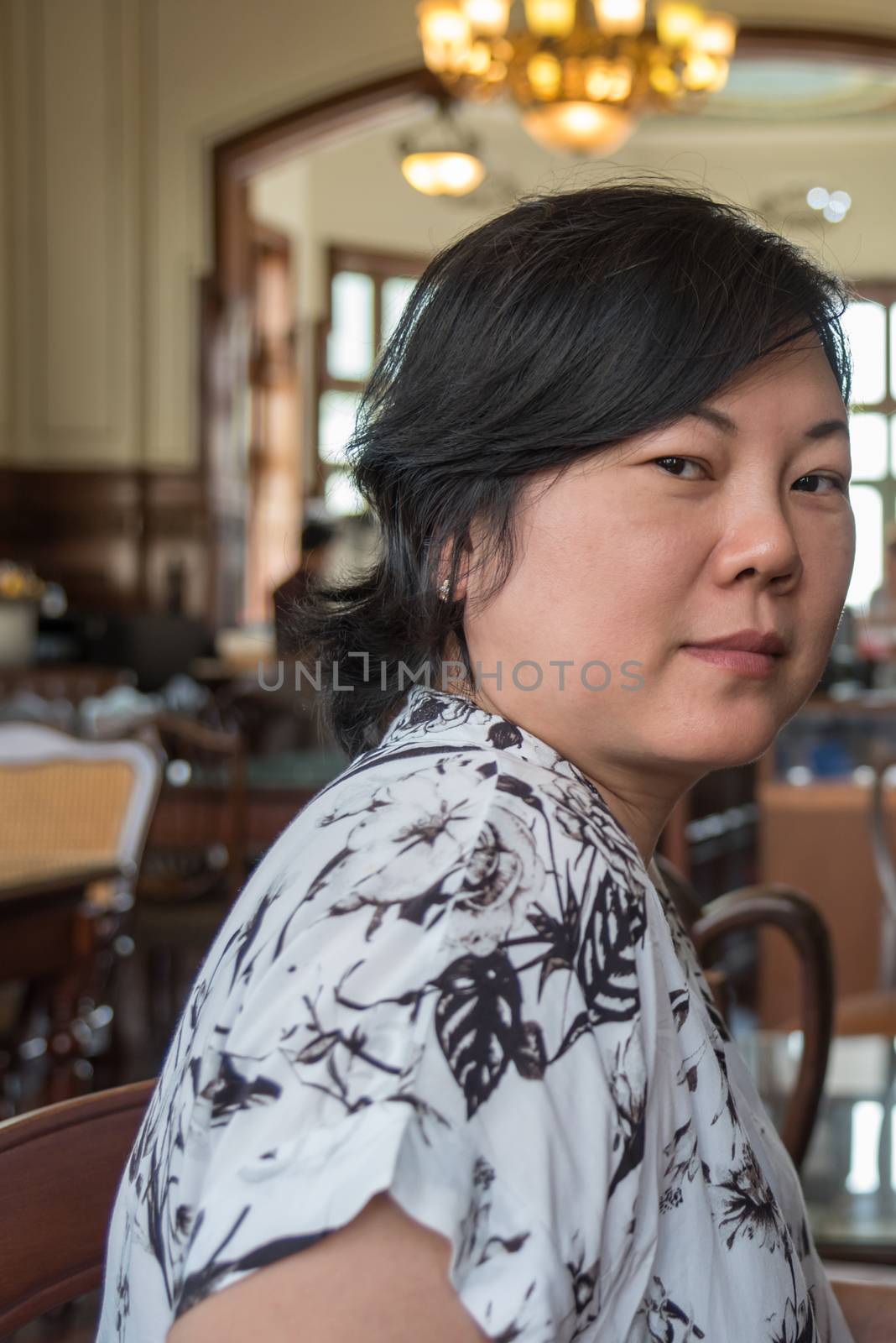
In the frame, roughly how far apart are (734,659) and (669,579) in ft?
0.20

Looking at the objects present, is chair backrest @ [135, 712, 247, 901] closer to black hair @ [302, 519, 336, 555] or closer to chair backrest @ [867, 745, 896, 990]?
black hair @ [302, 519, 336, 555]

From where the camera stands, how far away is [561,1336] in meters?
0.52

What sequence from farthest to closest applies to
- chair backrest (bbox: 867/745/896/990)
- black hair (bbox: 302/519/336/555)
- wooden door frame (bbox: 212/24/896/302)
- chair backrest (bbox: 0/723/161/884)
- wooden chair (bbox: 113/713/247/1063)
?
1. wooden door frame (bbox: 212/24/896/302)
2. black hair (bbox: 302/519/336/555)
3. wooden chair (bbox: 113/713/247/1063)
4. chair backrest (bbox: 0/723/161/884)
5. chair backrest (bbox: 867/745/896/990)

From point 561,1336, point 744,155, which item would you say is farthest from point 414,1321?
point 744,155

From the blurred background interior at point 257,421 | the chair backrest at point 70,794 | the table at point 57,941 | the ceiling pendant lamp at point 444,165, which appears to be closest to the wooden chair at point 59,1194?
the blurred background interior at point 257,421

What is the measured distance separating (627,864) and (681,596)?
155 mm

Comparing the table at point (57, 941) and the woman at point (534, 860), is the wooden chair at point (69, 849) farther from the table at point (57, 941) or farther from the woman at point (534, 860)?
the woman at point (534, 860)

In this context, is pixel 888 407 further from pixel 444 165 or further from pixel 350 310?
pixel 444 165

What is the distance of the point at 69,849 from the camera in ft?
11.3

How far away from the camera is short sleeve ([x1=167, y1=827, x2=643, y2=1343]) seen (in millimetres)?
478

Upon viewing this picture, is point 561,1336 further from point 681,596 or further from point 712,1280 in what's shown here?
point 681,596

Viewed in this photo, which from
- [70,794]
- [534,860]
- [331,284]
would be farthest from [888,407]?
[534,860]

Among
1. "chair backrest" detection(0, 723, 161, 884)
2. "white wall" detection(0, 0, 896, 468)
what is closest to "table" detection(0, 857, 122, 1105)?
"chair backrest" detection(0, 723, 161, 884)

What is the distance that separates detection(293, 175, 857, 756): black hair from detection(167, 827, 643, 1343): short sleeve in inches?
10.8
